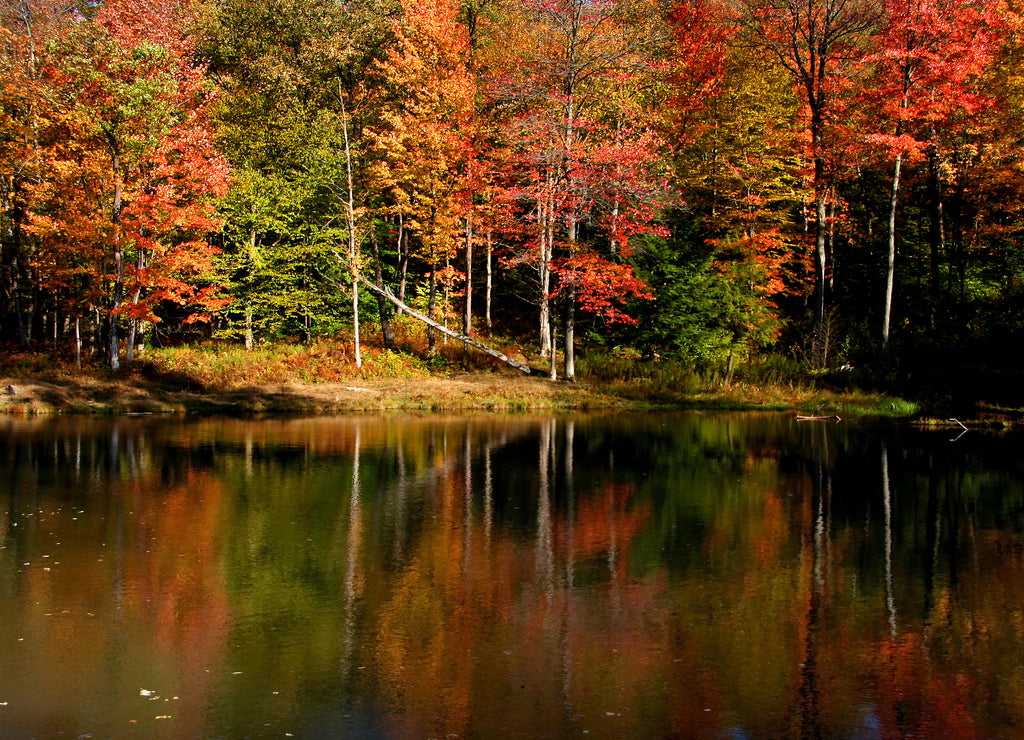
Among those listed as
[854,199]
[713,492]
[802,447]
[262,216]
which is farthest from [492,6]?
[713,492]

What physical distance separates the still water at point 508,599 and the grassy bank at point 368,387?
11.2 m

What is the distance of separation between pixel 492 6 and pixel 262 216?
1429 cm

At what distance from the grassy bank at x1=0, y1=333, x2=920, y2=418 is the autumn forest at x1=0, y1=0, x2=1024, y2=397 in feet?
5.96

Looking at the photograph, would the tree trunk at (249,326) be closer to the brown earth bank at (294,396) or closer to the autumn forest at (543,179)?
the autumn forest at (543,179)

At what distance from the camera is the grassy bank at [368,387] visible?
28609 millimetres

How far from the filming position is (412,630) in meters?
7.94

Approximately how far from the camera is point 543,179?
116 feet

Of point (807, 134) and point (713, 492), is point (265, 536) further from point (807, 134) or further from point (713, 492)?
point (807, 134)

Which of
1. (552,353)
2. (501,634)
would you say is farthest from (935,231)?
(501,634)

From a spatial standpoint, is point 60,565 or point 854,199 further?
point 854,199

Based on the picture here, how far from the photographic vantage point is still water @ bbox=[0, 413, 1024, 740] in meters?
6.28

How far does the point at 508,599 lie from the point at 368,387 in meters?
23.6

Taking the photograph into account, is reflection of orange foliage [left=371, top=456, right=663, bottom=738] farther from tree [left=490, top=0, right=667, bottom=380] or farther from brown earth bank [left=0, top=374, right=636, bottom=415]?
tree [left=490, top=0, right=667, bottom=380]

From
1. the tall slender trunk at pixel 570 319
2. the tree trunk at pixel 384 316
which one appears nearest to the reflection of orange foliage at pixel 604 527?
the tall slender trunk at pixel 570 319
